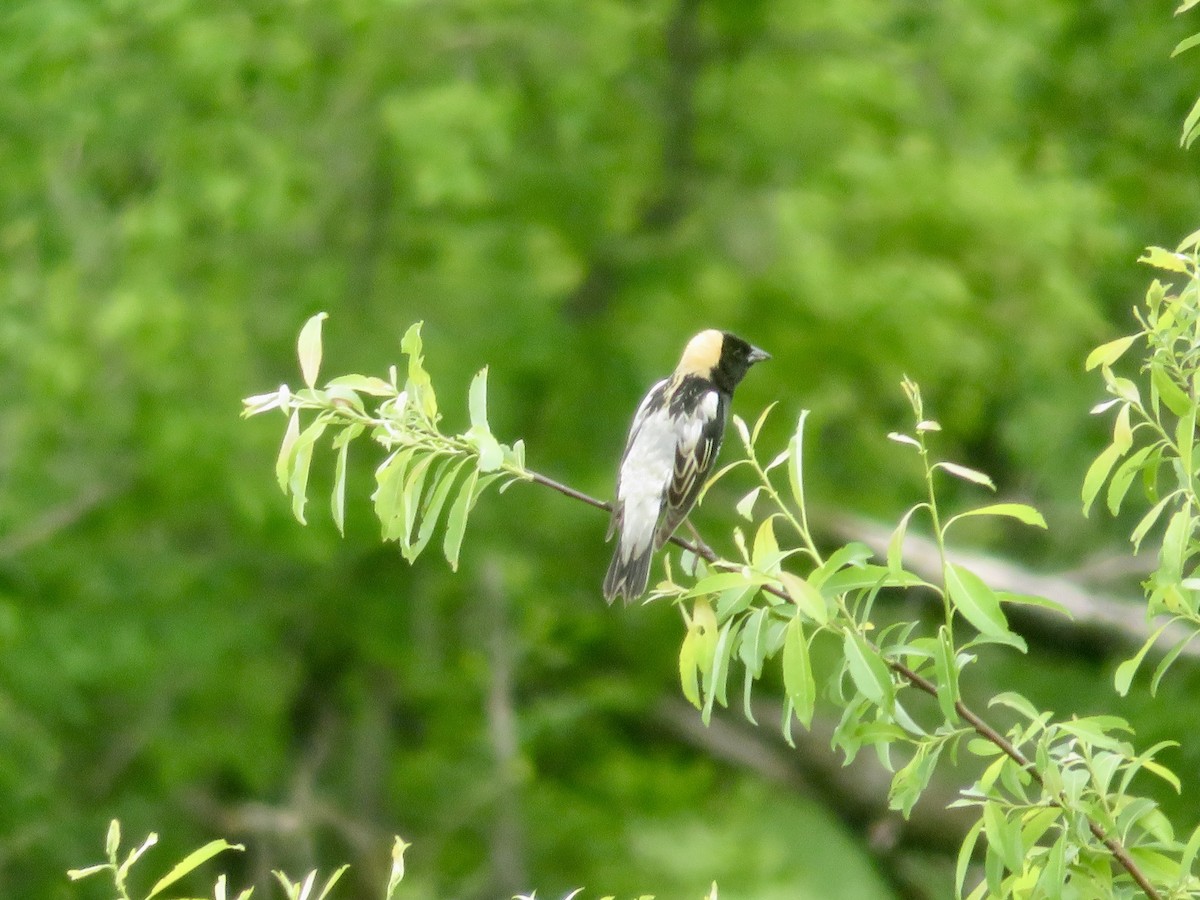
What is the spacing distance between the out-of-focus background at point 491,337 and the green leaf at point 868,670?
24.3ft

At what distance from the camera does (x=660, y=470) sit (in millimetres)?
4391

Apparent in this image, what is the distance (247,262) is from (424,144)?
187 centimetres

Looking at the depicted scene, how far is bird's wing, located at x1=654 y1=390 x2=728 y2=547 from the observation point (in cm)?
417

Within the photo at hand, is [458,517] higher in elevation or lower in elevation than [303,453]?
lower

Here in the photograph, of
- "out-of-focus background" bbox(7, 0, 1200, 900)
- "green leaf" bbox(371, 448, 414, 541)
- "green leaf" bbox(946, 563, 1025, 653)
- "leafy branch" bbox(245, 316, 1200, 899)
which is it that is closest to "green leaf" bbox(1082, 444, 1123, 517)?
"leafy branch" bbox(245, 316, 1200, 899)

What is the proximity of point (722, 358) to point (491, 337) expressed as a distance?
5.04 meters

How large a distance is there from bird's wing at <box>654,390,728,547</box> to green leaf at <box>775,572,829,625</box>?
73.1 inches

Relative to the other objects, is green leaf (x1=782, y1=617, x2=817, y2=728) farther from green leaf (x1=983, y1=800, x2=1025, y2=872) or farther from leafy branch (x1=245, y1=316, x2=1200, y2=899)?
green leaf (x1=983, y1=800, x2=1025, y2=872)

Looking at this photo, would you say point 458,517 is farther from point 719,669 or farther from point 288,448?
point 719,669

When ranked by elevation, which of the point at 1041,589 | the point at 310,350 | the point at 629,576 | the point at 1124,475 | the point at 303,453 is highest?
the point at 310,350

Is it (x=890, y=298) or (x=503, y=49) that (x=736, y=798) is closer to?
(x=890, y=298)

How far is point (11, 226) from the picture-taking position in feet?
34.5

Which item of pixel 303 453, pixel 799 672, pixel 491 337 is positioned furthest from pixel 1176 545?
pixel 491 337

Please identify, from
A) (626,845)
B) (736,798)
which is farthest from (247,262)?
(736,798)
